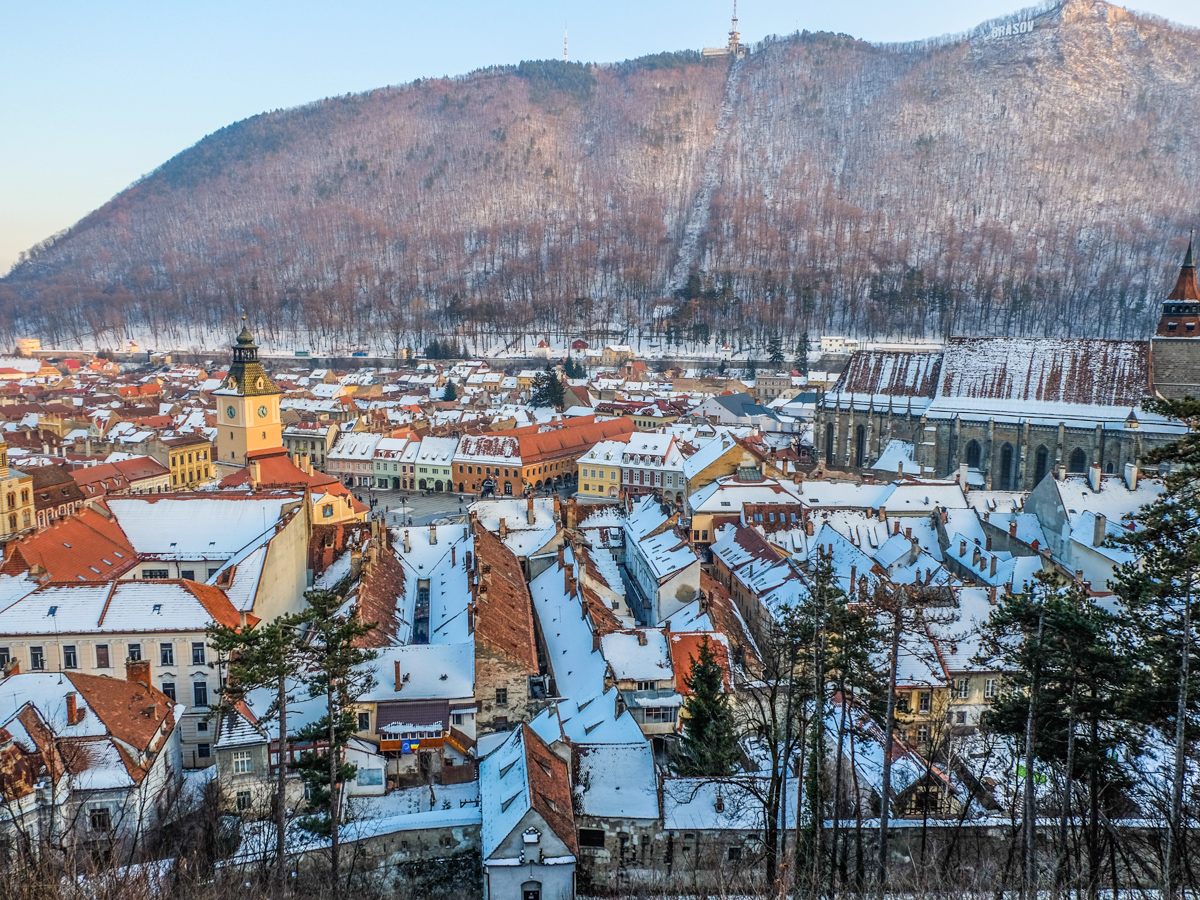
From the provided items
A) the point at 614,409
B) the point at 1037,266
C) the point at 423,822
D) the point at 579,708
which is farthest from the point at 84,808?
the point at 1037,266

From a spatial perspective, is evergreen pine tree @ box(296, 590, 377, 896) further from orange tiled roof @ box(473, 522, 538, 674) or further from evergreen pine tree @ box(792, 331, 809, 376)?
evergreen pine tree @ box(792, 331, 809, 376)

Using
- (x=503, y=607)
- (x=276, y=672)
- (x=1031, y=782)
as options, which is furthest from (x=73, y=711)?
(x=1031, y=782)

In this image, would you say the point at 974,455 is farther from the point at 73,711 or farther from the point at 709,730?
the point at 73,711

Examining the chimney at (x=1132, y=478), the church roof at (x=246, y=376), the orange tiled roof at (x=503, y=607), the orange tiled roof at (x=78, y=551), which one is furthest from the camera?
the church roof at (x=246, y=376)

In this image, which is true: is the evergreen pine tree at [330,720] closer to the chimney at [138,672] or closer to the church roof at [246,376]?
the chimney at [138,672]

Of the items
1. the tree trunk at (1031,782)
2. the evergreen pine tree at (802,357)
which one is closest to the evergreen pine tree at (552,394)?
the evergreen pine tree at (802,357)

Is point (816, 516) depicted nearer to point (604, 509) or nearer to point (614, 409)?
point (604, 509)
